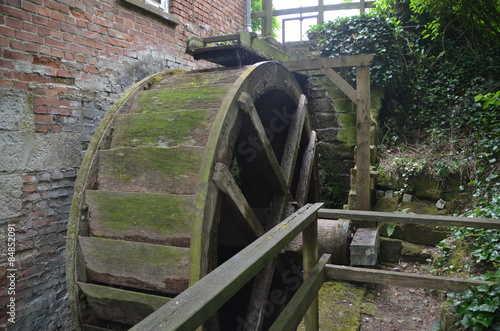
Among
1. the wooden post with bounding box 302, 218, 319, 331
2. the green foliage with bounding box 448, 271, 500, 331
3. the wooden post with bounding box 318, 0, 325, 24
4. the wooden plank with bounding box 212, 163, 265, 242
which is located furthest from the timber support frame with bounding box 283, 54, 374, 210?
the wooden post with bounding box 318, 0, 325, 24

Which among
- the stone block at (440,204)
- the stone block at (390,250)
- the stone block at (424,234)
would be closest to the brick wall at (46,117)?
the stone block at (390,250)

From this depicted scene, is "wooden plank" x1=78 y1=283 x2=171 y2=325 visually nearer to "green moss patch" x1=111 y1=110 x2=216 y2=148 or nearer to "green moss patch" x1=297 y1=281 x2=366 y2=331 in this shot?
"green moss patch" x1=111 y1=110 x2=216 y2=148

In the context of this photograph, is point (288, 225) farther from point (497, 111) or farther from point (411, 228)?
point (497, 111)

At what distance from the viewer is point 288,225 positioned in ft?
5.59

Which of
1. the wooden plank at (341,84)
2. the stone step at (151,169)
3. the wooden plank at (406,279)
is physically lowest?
the wooden plank at (406,279)

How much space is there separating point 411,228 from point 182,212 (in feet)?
9.83

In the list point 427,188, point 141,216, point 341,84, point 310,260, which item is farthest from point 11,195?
point 427,188

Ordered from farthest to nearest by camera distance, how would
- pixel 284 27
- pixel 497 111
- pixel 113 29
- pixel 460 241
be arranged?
pixel 284 27
pixel 497 111
pixel 113 29
pixel 460 241

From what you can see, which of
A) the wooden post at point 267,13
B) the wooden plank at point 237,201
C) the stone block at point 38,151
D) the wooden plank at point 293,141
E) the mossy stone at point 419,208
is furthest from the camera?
the wooden post at point 267,13

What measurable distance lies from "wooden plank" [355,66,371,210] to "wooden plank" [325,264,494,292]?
197cm

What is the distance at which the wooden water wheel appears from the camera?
211 centimetres

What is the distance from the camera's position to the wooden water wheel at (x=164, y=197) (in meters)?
2.11

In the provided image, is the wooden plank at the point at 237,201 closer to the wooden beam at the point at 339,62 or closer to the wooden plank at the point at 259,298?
the wooden plank at the point at 259,298

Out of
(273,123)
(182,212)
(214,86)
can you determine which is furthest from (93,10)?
(182,212)
